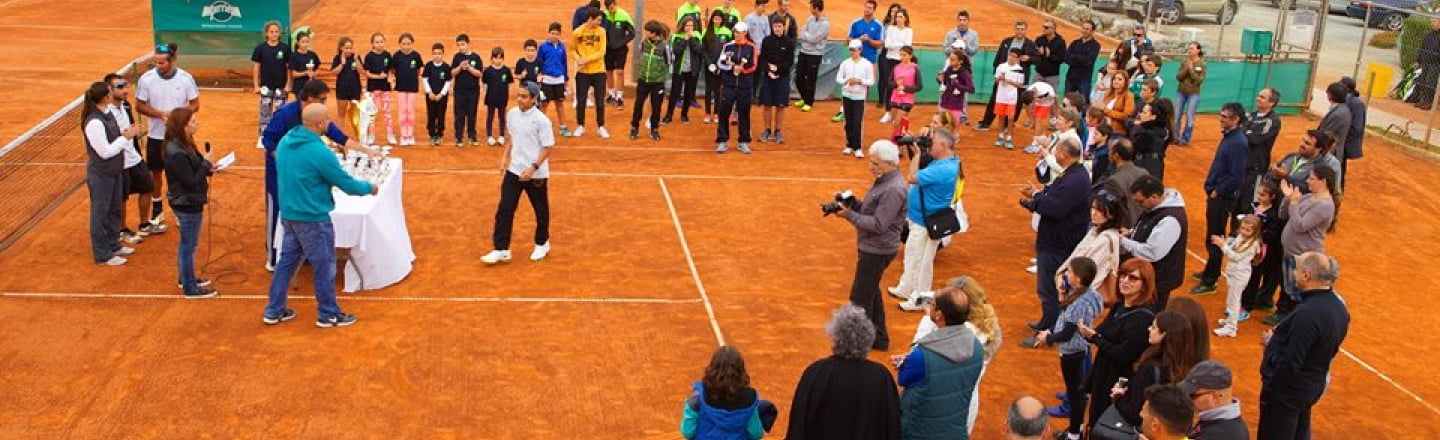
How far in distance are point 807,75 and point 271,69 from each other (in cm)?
845

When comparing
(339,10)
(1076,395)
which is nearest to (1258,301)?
(1076,395)

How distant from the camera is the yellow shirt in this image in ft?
60.8

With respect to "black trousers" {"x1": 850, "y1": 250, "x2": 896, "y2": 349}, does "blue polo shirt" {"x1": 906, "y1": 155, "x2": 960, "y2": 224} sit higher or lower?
higher

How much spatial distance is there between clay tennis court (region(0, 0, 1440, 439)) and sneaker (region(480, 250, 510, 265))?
0.09m

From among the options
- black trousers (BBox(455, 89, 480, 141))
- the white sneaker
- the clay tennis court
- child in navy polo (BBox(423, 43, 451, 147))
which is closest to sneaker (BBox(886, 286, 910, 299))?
the clay tennis court

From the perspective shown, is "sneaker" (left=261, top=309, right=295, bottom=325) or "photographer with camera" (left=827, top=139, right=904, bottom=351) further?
"sneaker" (left=261, top=309, right=295, bottom=325)

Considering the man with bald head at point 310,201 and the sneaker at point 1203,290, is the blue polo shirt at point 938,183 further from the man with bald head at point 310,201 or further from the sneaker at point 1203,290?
the man with bald head at point 310,201

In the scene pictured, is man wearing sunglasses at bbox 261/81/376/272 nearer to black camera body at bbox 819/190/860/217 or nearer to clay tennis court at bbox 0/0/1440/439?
clay tennis court at bbox 0/0/1440/439

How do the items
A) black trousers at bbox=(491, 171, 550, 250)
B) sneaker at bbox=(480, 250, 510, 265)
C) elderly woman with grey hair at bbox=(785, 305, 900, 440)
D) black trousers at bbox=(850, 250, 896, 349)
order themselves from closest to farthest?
elderly woman with grey hair at bbox=(785, 305, 900, 440) < black trousers at bbox=(850, 250, 896, 349) < black trousers at bbox=(491, 171, 550, 250) < sneaker at bbox=(480, 250, 510, 265)

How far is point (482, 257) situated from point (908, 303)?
417cm

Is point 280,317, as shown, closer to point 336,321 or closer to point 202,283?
point 336,321

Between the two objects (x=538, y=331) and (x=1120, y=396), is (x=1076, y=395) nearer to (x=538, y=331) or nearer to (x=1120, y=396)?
(x=1120, y=396)

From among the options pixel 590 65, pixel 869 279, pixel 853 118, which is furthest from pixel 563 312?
pixel 590 65

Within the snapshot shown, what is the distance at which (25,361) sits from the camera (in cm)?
973
